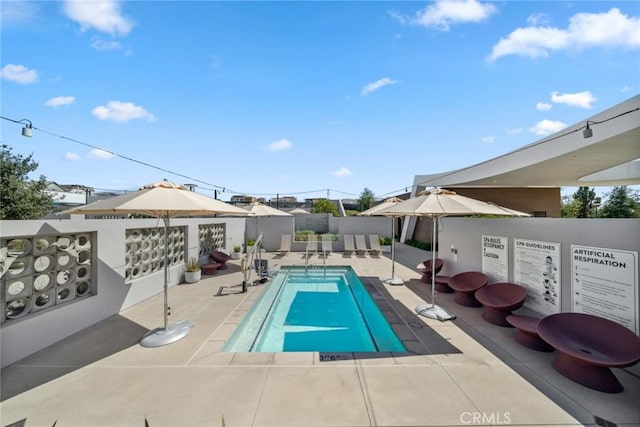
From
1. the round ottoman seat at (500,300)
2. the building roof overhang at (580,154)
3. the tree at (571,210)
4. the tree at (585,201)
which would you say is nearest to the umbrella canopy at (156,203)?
the round ottoman seat at (500,300)

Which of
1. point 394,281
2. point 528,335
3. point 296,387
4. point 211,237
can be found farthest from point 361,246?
point 296,387

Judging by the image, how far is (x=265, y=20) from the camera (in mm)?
7031

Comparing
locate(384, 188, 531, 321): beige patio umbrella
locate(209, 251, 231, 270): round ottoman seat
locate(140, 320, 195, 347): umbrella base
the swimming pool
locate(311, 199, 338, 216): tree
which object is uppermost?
locate(311, 199, 338, 216): tree

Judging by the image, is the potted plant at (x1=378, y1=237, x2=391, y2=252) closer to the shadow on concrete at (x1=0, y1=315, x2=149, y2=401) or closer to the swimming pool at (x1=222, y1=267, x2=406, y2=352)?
the swimming pool at (x1=222, y1=267, x2=406, y2=352)

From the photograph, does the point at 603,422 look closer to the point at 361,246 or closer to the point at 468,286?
the point at 468,286

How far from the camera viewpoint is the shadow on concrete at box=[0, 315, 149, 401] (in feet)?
9.46

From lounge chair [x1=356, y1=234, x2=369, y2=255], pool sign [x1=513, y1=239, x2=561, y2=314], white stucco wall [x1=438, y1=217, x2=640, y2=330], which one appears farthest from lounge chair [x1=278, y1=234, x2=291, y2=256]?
pool sign [x1=513, y1=239, x2=561, y2=314]

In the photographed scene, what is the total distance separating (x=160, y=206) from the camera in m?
3.36

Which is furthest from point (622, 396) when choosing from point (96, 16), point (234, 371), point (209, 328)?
point (96, 16)

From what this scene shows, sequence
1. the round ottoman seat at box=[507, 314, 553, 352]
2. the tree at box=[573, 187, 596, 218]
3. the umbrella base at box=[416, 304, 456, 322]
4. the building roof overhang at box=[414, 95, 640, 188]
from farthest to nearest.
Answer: the tree at box=[573, 187, 596, 218] → the building roof overhang at box=[414, 95, 640, 188] → the umbrella base at box=[416, 304, 456, 322] → the round ottoman seat at box=[507, 314, 553, 352]

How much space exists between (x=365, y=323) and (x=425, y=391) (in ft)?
8.16

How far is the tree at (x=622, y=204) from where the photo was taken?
2120 cm

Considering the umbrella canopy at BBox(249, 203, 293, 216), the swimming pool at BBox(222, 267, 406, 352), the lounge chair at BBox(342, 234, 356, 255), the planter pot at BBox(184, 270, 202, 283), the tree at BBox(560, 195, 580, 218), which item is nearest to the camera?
the swimming pool at BBox(222, 267, 406, 352)

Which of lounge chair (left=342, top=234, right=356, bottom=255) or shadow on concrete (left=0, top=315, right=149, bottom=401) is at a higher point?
lounge chair (left=342, top=234, right=356, bottom=255)
